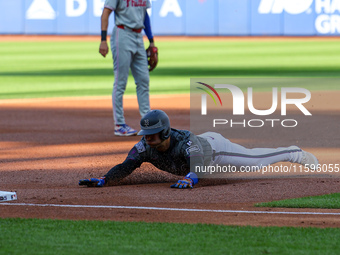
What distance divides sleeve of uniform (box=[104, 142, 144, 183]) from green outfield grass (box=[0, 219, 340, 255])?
1688 millimetres

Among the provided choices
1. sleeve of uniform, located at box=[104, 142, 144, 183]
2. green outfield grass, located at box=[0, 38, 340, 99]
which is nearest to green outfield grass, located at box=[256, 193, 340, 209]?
sleeve of uniform, located at box=[104, 142, 144, 183]

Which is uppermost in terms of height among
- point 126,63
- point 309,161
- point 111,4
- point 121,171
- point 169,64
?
point 111,4

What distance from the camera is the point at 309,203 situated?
6.22 metres

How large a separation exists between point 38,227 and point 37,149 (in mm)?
4662

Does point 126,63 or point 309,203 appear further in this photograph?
point 126,63

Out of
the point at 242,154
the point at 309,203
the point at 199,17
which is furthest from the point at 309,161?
the point at 199,17

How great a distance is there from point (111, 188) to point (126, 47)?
385cm

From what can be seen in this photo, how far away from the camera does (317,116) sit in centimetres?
1281

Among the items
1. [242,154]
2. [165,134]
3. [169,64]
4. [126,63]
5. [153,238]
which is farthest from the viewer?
[169,64]

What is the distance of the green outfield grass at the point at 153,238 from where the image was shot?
4625mm

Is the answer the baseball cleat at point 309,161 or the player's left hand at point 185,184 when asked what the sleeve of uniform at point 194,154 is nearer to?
the player's left hand at point 185,184

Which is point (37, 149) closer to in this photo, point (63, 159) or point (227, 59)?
point (63, 159)

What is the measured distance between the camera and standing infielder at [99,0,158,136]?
10508 mm

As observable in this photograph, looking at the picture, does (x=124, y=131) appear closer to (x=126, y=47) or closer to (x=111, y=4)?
(x=126, y=47)
